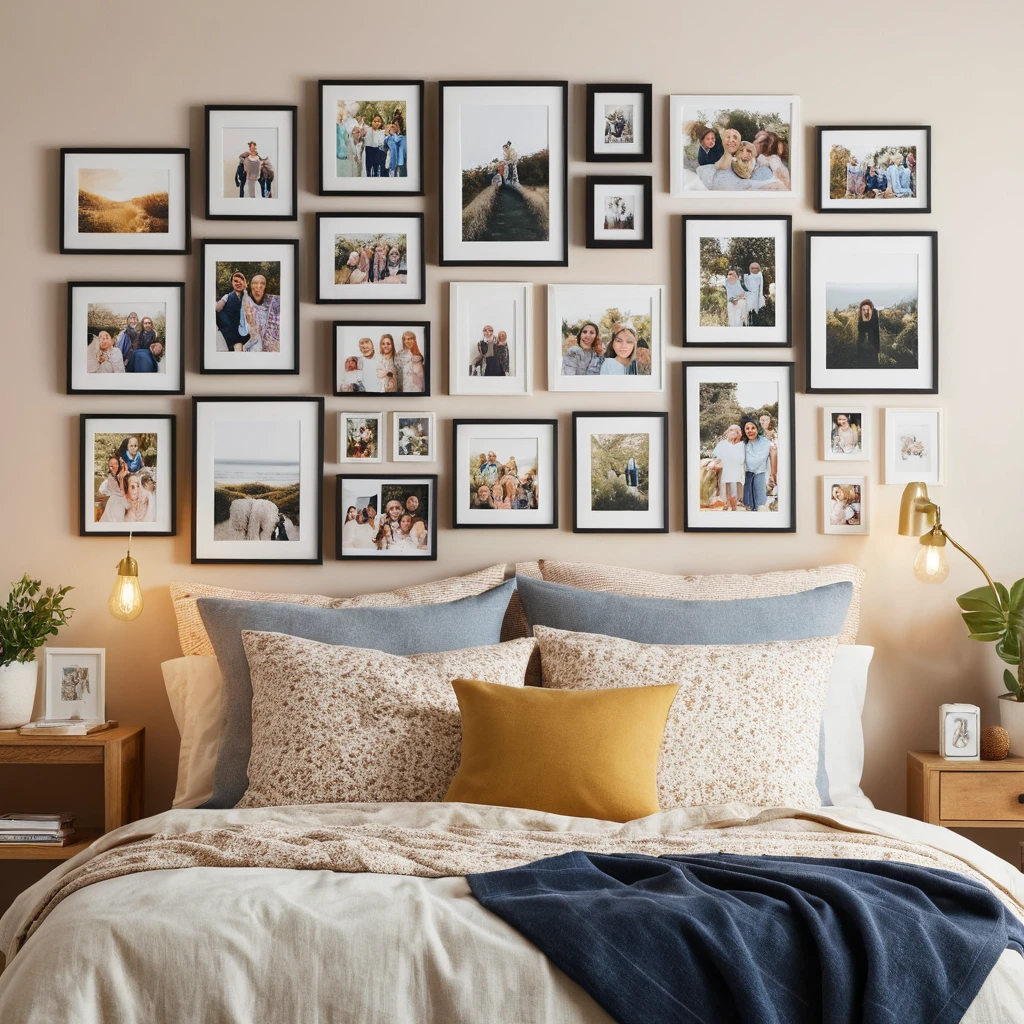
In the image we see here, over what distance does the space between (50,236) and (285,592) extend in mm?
1377

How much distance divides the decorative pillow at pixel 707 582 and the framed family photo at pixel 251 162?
1.47 m

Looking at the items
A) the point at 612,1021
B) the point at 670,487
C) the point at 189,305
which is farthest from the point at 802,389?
the point at 612,1021

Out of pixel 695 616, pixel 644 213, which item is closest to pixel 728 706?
pixel 695 616

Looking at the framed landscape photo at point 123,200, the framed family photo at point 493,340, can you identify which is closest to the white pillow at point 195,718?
the framed family photo at point 493,340

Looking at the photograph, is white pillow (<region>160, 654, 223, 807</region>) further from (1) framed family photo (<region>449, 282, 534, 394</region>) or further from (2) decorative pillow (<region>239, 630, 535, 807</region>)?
(1) framed family photo (<region>449, 282, 534, 394</region>)

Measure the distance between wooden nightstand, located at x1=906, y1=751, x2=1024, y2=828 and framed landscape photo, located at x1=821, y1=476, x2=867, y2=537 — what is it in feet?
2.45

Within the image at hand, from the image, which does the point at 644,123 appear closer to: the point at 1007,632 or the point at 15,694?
the point at 1007,632

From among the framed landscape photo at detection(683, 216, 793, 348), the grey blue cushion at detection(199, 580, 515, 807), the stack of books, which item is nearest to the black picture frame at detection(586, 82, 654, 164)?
the framed landscape photo at detection(683, 216, 793, 348)

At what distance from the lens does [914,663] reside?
3082 millimetres

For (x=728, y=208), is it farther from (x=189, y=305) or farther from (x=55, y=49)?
(x=55, y=49)

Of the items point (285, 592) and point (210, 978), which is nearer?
point (210, 978)

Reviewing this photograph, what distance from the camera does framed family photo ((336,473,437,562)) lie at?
3.07 m

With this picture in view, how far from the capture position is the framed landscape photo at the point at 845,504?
3080mm

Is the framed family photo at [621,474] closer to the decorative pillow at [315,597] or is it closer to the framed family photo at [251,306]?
the decorative pillow at [315,597]
